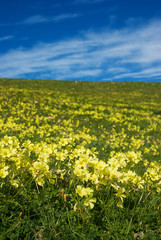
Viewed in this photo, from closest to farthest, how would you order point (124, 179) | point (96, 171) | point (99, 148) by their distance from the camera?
point (124, 179) < point (96, 171) < point (99, 148)

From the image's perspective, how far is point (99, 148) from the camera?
898 centimetres

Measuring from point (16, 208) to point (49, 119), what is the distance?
1090cm

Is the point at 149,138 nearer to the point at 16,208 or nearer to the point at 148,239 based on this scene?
the point at 148,239

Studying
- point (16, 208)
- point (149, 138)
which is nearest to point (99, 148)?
point (149, 138)

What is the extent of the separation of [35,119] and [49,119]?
1077mm

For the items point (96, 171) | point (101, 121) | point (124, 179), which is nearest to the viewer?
point (124, 179)

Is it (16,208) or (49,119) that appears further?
(49,119)

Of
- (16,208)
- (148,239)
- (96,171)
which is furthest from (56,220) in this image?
(148,239)

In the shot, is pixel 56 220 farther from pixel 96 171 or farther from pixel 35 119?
pixel 35 119

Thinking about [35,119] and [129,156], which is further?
[35,119]

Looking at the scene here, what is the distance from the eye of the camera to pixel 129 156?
2953 millimetres

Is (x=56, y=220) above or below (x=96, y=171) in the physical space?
below

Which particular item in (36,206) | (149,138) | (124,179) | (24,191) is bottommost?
(149,138)

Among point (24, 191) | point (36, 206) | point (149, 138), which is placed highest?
point (24, 191)
